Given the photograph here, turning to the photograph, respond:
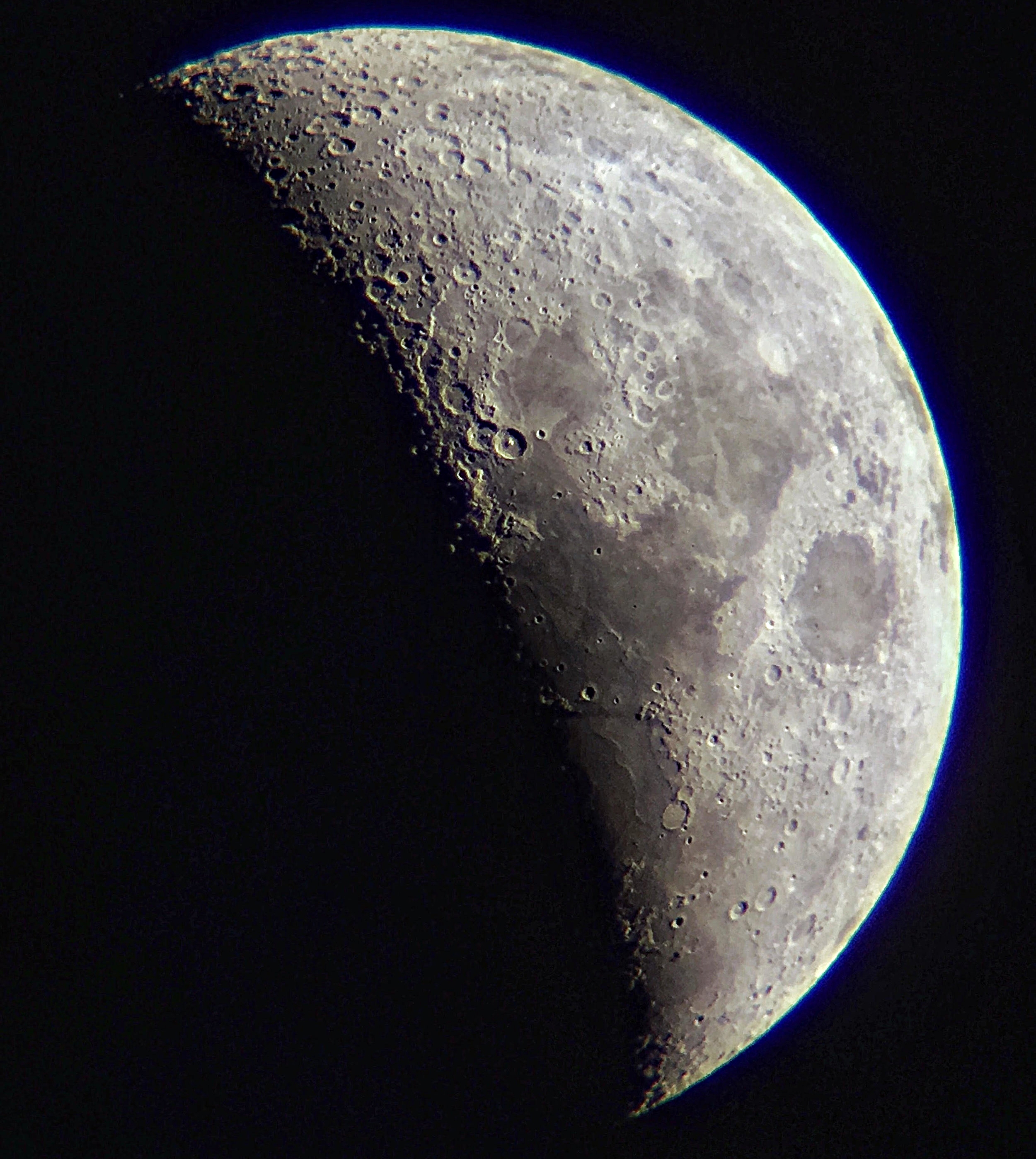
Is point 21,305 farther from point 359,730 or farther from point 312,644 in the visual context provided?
point 359,730

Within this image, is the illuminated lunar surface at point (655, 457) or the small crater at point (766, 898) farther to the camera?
the small crater at point (766, 898)

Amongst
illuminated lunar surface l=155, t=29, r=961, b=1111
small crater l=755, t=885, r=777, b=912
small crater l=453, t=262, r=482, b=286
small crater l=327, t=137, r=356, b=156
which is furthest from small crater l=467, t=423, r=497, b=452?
small crater l=755, t=885, r=777, b=912

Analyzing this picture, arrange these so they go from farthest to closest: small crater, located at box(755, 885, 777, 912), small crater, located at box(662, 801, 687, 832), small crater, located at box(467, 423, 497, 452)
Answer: small crater, located at box(755, 885, 777, 912) < small crater, located at box(662, 801, 687, 832) < small crater, located at box(467, 423, 497, 452)

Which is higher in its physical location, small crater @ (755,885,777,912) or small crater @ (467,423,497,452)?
small crater @ (467,423,497,452)

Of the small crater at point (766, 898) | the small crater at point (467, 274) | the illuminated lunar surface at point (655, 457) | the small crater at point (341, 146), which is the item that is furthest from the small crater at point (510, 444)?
the small crater at point (766, 898)

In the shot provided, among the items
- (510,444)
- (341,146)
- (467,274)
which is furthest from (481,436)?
(341,146)

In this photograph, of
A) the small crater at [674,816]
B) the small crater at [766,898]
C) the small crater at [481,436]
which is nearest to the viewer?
the small crater at [481,436]

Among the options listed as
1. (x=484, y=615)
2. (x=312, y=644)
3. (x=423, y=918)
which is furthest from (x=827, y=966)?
(x=312, y=644)

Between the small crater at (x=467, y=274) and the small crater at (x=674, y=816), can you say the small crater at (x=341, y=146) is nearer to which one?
the small crater at (x=467, y=274)

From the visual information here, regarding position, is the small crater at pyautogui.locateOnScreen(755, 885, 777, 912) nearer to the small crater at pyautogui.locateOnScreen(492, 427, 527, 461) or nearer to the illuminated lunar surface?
the illuminated lunar surface

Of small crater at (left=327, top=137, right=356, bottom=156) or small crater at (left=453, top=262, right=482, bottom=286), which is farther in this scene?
small crater at (left=327, top=137, right=356, bottom=156)
